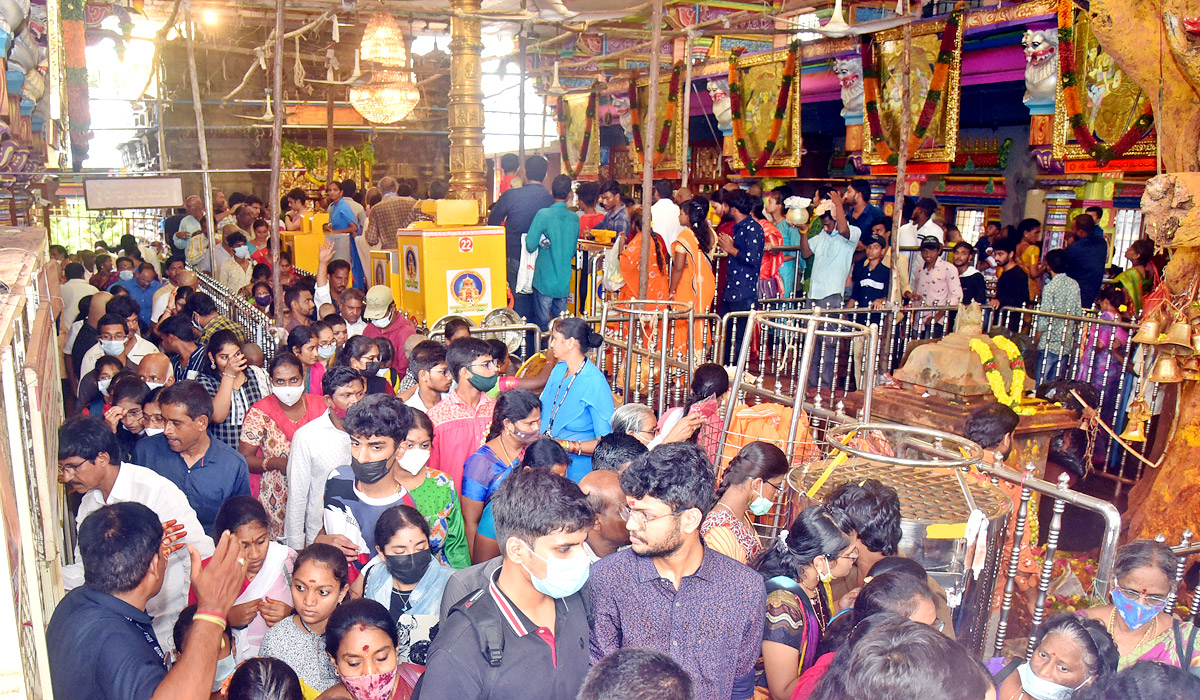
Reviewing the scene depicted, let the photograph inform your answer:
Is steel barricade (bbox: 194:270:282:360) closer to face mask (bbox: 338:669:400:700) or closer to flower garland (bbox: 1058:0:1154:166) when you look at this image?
face mask (bbox: 338:669:400:700)

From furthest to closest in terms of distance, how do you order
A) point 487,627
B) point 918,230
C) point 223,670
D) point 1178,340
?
point 918,230
point 1178,340
point 223,670
point 487,627

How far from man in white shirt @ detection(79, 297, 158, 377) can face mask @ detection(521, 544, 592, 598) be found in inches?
161

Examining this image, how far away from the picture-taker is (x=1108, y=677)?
2.37 metres

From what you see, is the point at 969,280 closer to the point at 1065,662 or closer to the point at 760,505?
the point at 760,505

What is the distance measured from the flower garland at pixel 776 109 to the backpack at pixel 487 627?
10.3 metres

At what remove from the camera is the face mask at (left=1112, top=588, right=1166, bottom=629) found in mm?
2938

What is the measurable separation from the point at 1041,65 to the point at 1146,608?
23.2 feet

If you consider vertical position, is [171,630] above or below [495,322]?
below

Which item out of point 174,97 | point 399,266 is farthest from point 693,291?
point 174,97

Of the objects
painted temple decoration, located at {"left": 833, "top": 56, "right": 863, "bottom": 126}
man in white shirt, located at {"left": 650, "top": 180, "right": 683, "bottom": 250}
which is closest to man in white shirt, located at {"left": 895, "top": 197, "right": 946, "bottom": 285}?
painted temple decoration, located at {"left": 833, "top": 56, "right": 863, "bottom": 126}

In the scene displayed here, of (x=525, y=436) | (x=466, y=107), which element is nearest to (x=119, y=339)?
(x=525, y=436)

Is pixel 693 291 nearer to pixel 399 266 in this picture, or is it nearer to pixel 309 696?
pixel 399 266

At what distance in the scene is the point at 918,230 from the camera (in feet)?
32.6

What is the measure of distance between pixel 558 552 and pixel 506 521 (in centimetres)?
16
